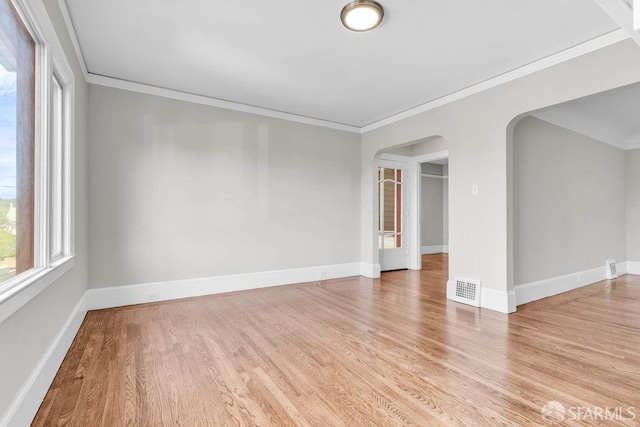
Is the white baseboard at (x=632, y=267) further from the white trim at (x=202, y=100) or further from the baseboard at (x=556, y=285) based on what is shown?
the white trim at (x=202, y=100)

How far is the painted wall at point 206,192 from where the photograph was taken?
142 inches

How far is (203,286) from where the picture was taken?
13.6 ft

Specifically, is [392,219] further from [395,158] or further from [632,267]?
[632,267]

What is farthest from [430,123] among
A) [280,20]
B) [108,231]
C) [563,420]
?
[108,231]

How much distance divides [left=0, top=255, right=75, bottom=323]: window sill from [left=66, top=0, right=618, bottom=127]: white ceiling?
203cm

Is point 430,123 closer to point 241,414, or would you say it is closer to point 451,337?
point 451,337

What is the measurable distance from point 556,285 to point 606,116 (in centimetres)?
284

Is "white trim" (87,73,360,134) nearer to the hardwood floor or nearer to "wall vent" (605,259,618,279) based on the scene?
the hardwood floor

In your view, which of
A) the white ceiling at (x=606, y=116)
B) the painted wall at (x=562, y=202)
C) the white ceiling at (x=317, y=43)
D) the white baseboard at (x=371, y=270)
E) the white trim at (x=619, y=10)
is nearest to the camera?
the white trim at (x=619, y=10)

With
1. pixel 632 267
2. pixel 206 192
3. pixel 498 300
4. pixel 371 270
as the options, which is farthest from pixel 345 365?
pixel 632 267

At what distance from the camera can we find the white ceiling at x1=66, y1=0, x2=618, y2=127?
239 cm

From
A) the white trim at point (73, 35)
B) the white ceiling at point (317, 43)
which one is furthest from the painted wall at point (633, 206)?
the white trim at point (73, 35)

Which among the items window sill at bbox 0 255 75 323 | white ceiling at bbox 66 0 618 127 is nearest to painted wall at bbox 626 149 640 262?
white ceiling at bbox 66 0 618 127

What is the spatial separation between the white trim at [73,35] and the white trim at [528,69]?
13.1 ft
